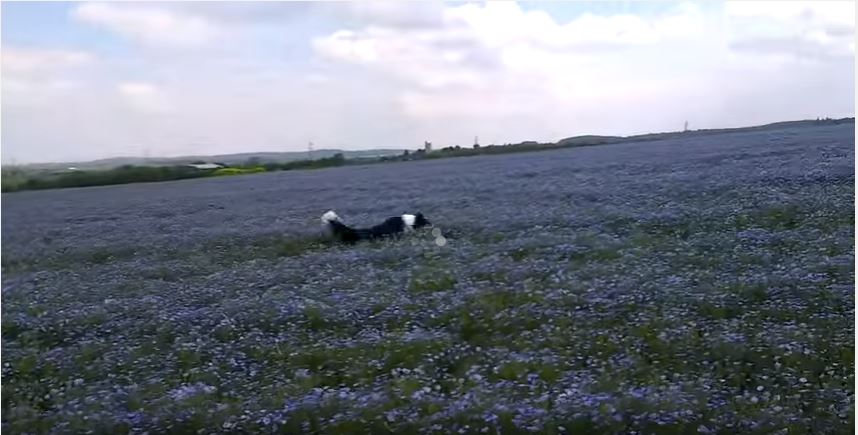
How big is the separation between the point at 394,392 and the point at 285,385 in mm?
708

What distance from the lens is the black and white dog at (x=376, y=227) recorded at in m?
6.15

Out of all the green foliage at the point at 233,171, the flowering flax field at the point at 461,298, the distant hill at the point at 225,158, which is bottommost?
the flowering flax field at the point at 461,298

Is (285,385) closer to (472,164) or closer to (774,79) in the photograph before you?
(472,164)

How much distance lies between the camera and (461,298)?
570cm

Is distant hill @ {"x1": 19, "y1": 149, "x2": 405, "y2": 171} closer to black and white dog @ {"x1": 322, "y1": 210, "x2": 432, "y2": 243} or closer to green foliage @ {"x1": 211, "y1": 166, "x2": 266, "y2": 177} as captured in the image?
green foliage @ {"x1": 211, "y1": 166, "x2": 266, "y2": 177}

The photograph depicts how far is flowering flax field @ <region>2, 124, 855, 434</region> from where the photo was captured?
16.1ft

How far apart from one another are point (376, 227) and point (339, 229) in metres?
0.31

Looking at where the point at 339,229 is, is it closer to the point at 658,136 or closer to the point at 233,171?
the point at 233,171

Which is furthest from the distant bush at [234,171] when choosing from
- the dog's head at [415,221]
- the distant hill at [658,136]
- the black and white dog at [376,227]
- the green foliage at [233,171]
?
the distant hill at [658,136]

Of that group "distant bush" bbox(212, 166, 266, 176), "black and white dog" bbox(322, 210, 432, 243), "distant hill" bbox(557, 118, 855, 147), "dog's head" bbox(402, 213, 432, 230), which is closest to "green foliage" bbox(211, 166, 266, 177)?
"distant bush" bbox(212, 166, 266, 176)

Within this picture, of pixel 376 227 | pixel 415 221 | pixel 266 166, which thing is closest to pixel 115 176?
pixel 266 166

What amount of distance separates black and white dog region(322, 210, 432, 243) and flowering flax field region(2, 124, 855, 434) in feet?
0.26

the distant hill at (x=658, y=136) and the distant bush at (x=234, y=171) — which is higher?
the distant hill at (x=658, y=136)

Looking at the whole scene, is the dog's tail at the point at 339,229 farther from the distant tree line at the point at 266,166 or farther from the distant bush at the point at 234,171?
the distant bush at the point at 234,171
